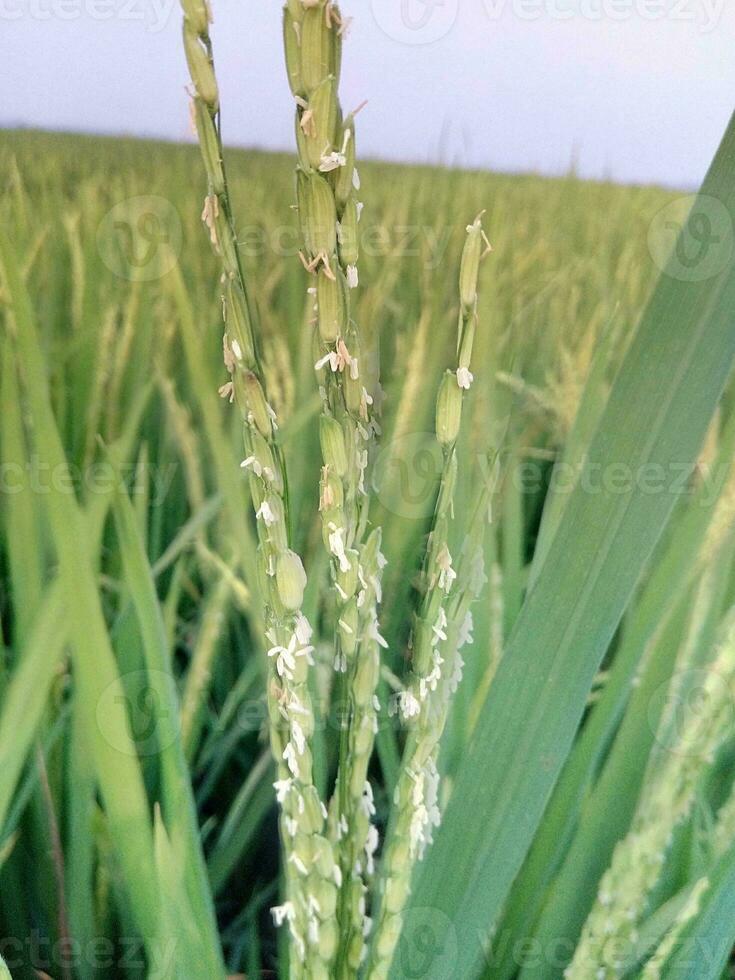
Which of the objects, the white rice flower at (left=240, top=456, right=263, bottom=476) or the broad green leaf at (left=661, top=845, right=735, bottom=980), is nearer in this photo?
the white rice flower at (left=240, top=456, right=263, bottom=476)

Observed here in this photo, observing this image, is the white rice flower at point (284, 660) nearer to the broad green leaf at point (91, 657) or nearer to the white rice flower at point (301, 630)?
the white rice flower at point (301, 630)

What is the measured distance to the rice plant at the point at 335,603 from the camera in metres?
0.19

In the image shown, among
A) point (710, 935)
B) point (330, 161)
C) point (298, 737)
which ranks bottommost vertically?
point (710, 935)

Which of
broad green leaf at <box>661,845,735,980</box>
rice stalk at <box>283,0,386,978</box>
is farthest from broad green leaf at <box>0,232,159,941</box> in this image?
broad green leaf at <box>661,845,735,980</box>

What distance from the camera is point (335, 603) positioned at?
0.20 metres

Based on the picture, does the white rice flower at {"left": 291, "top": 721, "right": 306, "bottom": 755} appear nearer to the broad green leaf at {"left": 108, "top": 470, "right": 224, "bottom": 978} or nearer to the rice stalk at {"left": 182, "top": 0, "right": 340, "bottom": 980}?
the rice stalk at {"left": 182, "top": 0, "right": 340, "bottom": 980}

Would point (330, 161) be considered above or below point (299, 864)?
above

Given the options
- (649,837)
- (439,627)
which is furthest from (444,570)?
(649,837)

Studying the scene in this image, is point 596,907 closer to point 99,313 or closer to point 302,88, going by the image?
point 302,88

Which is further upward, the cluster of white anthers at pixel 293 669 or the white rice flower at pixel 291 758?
the cluster of white anthers at pixel 293 669

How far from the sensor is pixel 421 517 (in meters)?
0.49

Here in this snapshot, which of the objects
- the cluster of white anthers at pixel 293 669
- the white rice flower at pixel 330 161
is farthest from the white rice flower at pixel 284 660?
the white rice flower at pixel 330 161

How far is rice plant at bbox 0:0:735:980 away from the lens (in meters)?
0.19

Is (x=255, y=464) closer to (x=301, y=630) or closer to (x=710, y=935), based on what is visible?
(x=301, y=630)
